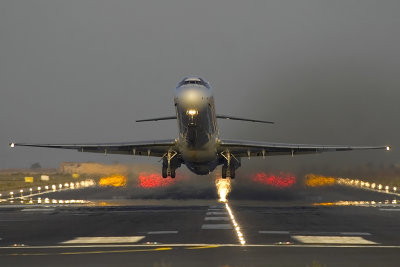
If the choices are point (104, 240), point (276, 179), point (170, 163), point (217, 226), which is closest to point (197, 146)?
point (170, 163)

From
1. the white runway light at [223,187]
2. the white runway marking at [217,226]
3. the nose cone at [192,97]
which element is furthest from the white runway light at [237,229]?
the white runway light at [223,187]

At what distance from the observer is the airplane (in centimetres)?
4325

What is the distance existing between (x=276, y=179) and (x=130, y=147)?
1483 cm

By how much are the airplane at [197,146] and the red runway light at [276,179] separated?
4622 millimetres

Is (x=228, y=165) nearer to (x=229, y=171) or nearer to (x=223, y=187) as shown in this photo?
(x=229, y=171)

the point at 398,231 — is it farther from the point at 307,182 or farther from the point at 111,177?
the point at 111,177

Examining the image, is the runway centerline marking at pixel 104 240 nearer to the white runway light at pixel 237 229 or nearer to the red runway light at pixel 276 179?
the white runway light at pixel 237 229

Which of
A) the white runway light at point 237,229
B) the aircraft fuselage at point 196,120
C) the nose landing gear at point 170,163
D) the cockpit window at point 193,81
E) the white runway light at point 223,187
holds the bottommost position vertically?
the white runway light at point 237,229

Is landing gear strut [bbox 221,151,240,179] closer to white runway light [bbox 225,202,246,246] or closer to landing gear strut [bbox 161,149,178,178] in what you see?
landing gear strut [bbox 161,149,178,178]

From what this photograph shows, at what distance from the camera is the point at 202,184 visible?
64.5 metres

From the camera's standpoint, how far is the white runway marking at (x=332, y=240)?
1020 inches

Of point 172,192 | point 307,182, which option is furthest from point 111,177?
point 307,182

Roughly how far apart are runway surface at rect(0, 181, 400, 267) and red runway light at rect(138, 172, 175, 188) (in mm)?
14447

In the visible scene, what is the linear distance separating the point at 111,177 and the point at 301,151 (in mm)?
26965
